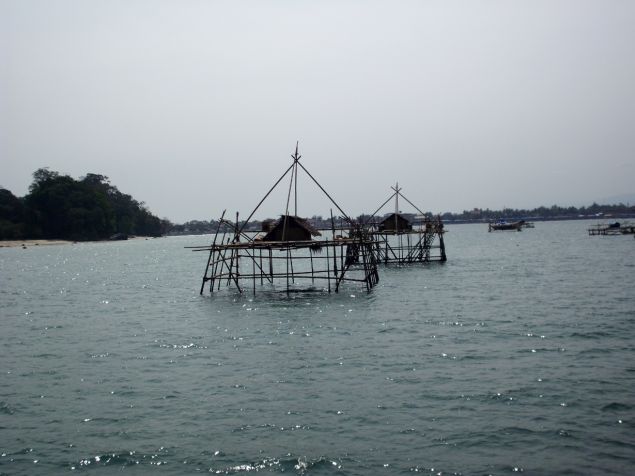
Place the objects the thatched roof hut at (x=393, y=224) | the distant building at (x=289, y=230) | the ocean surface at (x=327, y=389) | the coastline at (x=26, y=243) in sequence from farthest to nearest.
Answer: the coastline at (x=26, y=243)
the thatched roof hut at (x=393, y=224)
the distant building at (x=289, y=230)
the ocean surface at (x=327, y=389)

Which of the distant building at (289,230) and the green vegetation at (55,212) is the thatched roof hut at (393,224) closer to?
the distant building at (289,230)

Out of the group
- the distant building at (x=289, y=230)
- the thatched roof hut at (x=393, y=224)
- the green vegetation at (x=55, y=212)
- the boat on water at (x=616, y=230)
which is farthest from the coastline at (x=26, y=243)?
the boat on water at (x=616, y=230)

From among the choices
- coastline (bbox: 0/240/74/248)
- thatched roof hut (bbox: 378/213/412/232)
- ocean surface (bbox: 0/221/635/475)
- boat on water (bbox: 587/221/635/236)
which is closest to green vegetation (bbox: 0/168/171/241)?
coastline (bbox: 0/240/74/248)

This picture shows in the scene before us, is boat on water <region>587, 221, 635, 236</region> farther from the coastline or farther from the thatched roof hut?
the coastline

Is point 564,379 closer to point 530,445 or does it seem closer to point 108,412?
point 530,445

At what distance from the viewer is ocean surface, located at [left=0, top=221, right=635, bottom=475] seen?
31.7 feet

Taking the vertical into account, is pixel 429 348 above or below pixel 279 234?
below

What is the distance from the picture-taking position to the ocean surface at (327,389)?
9664 mm

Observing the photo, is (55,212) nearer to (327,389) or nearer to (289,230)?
(289,230)

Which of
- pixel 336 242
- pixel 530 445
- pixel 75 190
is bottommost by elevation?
pixel 530 445

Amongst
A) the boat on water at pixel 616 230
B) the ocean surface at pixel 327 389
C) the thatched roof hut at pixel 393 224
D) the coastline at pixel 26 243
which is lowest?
the ocean surface at pixel 327 389

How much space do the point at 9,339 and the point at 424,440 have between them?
1555 centimetres

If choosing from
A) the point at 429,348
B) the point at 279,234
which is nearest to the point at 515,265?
the point at 279,234

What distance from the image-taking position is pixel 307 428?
1083 centimetres
